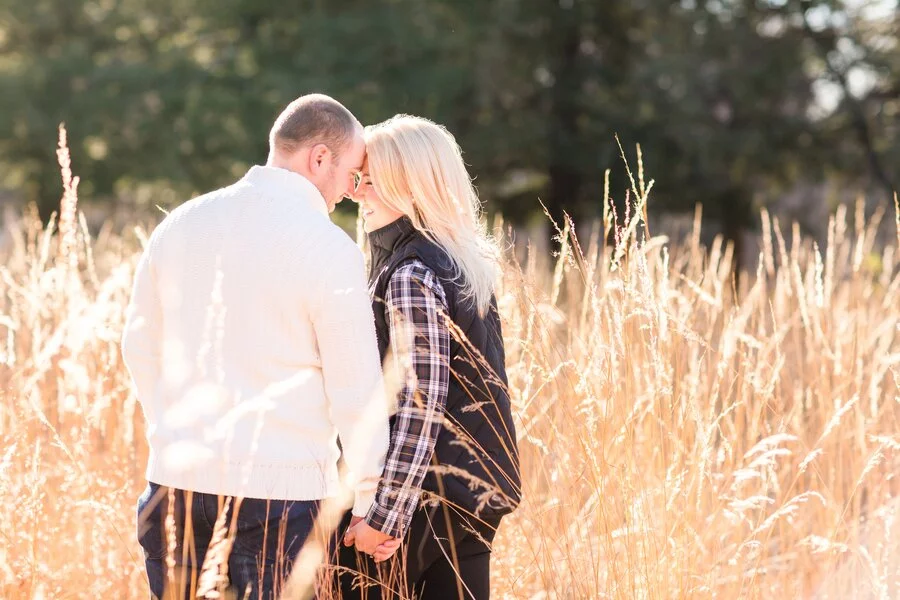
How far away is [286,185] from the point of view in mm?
2016

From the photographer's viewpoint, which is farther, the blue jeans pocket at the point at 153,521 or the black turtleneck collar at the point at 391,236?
the black turtleneck collar at the point at 391,236

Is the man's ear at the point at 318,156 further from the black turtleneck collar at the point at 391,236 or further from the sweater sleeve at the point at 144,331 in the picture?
the sweater sleeve at the point at 144,331

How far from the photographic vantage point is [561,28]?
14.1 meters

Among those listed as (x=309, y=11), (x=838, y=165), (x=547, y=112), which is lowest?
(x=838, y=165)

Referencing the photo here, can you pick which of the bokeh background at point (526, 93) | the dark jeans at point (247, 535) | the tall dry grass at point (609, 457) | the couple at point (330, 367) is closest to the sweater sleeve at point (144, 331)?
the couple at point (330, 367)

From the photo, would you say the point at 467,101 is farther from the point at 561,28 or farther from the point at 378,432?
the point at 378,432

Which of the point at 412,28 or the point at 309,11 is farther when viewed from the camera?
the point at 309,11

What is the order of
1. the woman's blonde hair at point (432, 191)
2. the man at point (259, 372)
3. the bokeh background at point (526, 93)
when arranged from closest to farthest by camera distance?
1. the man at point (259, 372)
2. the woman's blonde hair at point (432, 191)
3. the bokeh background at point (526, 93)

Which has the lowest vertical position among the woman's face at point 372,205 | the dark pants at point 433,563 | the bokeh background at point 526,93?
the dark pants at point 433,563

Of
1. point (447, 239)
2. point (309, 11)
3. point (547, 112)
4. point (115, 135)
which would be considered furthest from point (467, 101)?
point (447, 239)

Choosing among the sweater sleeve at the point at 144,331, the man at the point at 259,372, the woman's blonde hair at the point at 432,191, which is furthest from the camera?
the woman's blonde hair at the point at 432,191

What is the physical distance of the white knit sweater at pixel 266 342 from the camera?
192 cm

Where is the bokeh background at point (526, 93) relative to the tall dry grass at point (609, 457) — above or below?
above

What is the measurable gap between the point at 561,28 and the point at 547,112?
3.91 ft
